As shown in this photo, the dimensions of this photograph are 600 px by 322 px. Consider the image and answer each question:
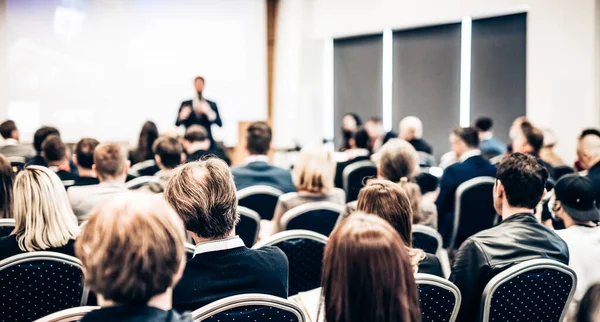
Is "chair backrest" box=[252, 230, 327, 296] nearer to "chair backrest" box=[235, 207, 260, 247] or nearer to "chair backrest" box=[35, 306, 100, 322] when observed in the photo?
"chair backrest" box=[235, 207, 260, 247]

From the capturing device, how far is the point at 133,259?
56.3 inches

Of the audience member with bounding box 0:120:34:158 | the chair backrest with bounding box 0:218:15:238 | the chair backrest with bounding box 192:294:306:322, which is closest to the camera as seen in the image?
the chair backrest with bounding box 192:294:306:322

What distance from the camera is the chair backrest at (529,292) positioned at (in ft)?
7.59

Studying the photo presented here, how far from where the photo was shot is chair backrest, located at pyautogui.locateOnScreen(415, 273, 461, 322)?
7.22ft

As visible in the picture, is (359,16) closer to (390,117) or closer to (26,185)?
(390,117)

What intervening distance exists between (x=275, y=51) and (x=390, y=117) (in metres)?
2.52

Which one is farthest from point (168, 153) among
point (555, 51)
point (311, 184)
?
point (555, 51)

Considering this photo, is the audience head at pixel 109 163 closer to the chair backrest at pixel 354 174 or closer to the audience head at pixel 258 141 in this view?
the audience head at pixel 258 141

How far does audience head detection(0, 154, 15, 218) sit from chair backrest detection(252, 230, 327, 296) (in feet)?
5.23

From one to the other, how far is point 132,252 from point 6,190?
2440mm

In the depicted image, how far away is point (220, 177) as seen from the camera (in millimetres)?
2377

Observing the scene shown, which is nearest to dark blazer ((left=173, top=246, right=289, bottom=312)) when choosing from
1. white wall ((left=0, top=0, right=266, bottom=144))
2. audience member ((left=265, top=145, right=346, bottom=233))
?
audience member ((left=265, top=145, right=346, bottom=233))

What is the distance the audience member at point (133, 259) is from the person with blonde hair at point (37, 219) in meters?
1.44

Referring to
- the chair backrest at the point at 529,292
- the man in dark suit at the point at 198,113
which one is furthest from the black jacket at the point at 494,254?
the man in dark suit at the point at 198,113
